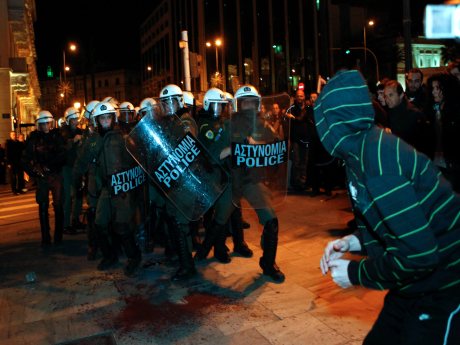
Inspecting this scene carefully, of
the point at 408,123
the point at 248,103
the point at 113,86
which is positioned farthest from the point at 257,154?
the point at 113,86

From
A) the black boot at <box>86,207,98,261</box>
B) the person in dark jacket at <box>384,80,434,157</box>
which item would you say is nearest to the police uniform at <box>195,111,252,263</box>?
the black boot at <box>86,207,98,261</box>

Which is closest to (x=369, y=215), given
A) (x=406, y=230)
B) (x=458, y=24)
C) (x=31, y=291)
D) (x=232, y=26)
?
(x=406, y=230)

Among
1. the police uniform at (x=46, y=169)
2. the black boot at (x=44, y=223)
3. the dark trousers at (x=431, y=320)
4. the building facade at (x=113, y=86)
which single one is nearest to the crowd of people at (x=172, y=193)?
the police uniform at (x=46, y=169)

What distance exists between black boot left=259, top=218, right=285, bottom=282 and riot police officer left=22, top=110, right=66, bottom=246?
3821 mm

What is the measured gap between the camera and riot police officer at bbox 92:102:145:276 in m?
5.46

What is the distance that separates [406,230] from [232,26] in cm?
5379

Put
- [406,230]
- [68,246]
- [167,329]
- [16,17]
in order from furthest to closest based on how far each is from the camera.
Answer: [16,17] → [68,246] → [167,329] → [406,230]

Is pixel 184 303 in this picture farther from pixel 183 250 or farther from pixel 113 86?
pixel 113 86

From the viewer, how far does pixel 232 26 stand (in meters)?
52.9

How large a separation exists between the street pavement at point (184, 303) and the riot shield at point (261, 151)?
93 cm

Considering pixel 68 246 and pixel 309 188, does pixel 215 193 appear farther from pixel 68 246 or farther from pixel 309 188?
pixel 309 188

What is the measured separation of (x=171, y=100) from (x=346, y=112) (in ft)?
13.4

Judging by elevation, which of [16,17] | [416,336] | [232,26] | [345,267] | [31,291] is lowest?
[31,291]

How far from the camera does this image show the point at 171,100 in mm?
5750
